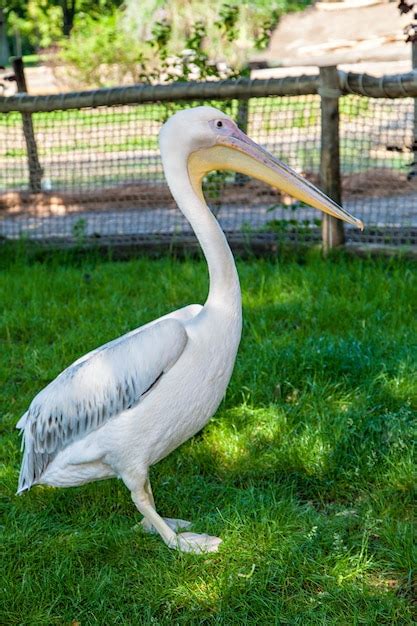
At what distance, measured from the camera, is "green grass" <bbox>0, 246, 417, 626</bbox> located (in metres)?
2.61

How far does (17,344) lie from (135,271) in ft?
3.94

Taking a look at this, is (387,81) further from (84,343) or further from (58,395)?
(58,395)

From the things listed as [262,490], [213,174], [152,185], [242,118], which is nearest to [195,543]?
[262,490]

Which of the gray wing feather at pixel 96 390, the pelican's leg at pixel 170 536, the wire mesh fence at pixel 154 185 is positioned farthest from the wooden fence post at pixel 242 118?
the pelican's leg at pixel 170 536

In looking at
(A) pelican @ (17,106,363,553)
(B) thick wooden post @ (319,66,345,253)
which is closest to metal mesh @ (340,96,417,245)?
(B) thick wooden post @ (319,66,345,253)

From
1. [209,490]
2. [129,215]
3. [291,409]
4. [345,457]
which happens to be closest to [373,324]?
[291,409]

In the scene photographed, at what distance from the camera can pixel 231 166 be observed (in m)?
2.90

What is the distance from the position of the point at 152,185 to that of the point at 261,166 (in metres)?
3.83

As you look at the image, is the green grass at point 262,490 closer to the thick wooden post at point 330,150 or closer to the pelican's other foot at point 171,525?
the pelican's other foot at point 171,525

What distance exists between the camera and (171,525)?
3.00 meters

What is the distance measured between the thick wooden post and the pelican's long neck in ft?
8.83

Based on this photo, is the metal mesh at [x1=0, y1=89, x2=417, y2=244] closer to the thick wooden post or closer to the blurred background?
the blurred background

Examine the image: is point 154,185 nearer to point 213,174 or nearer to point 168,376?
point 213,174

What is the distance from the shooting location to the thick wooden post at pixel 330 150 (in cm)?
548
